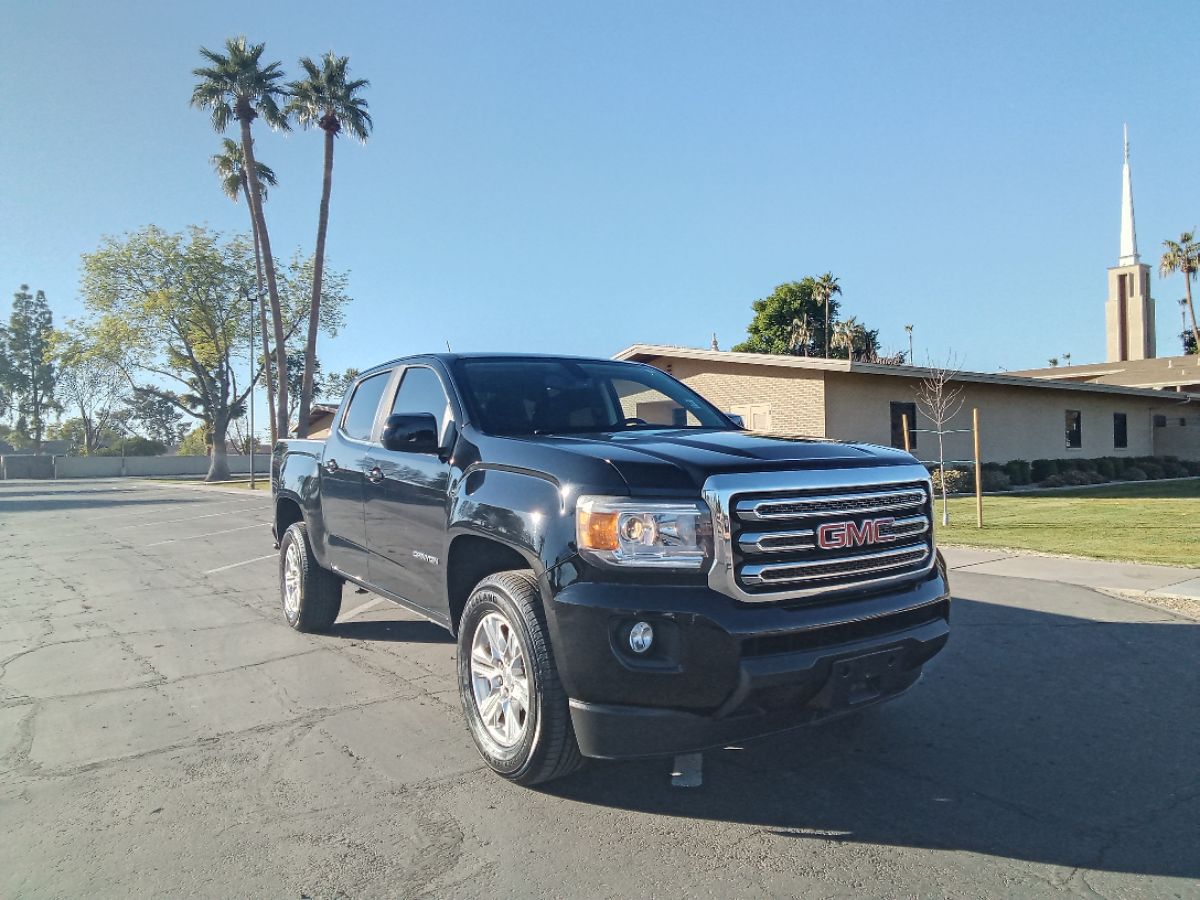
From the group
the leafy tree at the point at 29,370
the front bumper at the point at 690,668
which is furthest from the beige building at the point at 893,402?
the leafy tree at the point at 29,370

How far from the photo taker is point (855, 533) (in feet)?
11.4

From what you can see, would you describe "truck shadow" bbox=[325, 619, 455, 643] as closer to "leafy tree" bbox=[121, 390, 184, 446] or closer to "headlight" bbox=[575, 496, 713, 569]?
"headlight" bbox=[575, 496, 713, 569]

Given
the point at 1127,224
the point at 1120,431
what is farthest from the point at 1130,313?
the point at 1120,431

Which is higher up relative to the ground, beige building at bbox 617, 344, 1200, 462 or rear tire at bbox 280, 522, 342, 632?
beige building at bbox 617, 344, 1200, 462

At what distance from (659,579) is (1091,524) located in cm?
1332

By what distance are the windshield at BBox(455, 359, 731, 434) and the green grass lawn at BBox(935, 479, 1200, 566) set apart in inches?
279

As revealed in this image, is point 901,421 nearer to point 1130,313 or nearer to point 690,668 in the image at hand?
point 690,668

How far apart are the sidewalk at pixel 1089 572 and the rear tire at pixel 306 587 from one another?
6.59 metres

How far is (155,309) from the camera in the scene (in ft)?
151

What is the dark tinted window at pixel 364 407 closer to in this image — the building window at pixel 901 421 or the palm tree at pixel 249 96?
the building window at pixel 901 421

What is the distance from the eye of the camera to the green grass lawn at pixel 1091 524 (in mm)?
10453

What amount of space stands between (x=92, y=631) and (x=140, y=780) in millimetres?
4038

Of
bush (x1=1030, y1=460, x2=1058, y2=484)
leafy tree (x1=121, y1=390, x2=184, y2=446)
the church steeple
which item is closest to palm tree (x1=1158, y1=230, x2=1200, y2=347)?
the church steeple

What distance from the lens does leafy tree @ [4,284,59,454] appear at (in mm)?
87188
